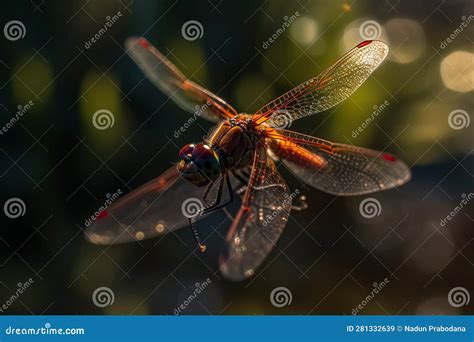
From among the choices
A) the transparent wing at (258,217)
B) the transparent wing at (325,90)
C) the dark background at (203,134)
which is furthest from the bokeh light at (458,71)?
the transparent wing at (258,217)

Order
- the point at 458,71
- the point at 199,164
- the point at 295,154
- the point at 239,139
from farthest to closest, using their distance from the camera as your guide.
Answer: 1. the point at 458,71
2. the point at 295,154
3. the point at 239,139
4. the point at 199,164

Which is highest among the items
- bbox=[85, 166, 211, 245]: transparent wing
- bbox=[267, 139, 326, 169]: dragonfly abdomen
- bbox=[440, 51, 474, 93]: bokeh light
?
bbox=[440, 51, 474, 93]: bokeh light

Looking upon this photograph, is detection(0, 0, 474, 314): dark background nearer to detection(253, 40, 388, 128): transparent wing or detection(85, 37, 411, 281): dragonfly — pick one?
detection(85, 37, 411, 281): dragonfly

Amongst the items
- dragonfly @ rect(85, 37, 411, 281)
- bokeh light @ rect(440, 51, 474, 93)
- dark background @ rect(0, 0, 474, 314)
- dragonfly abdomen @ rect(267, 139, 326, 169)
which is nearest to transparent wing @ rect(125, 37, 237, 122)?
dragonfly @ rect(85, 37, 411, 281)

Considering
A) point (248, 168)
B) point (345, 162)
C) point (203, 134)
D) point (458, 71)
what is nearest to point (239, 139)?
point (248, 168)

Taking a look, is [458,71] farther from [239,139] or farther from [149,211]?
[149,211]

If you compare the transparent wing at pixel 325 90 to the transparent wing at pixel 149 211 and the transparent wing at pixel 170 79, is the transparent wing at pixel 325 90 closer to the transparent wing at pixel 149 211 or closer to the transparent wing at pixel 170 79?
the transparent wing at pixel 170 79

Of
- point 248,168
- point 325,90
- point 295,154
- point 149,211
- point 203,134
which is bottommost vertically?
point 149,211
